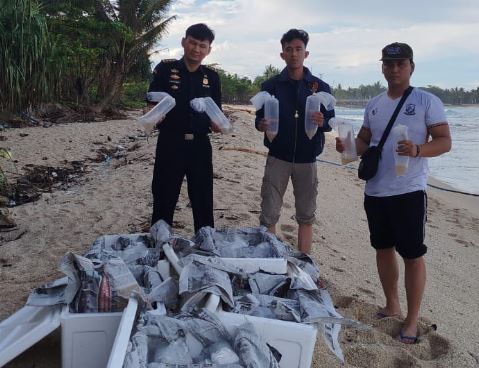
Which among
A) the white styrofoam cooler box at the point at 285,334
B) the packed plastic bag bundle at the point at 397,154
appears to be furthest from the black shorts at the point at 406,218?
→ the white styrofoam cooler box at the point at 285,334

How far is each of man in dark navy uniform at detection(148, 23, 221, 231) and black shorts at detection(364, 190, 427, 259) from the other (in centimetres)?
131

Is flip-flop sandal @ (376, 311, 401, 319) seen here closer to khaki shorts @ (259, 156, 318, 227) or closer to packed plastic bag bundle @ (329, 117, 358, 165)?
khaki shorts @ (259, 156, 318, 227)

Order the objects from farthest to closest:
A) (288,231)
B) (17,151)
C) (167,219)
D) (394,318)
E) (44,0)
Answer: (44,0), (17,151), (288,231), (167,219), (394,318)

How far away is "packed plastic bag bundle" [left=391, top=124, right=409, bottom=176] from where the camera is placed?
2744mm

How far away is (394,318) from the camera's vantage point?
309 cm

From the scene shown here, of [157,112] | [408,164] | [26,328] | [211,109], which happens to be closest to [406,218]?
[408,164]

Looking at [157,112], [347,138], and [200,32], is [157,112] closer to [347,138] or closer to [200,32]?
[200,32]

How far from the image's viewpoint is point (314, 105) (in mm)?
3426

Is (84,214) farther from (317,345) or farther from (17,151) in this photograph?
(17,151)

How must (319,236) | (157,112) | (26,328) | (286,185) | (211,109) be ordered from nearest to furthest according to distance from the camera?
1. (26,328)
2. (157,112)
3. (211,109)
4. (286,185)
5. (319,236)

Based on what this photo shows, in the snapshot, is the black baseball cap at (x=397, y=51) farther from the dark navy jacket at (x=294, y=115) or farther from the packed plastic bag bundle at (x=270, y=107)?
the packed plastic bag bundle at (x=270, y=107)

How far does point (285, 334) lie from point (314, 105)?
1.92 m

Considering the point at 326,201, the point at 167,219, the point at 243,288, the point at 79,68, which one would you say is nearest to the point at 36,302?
the point at 243,288

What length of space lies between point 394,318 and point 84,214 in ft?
11.1
